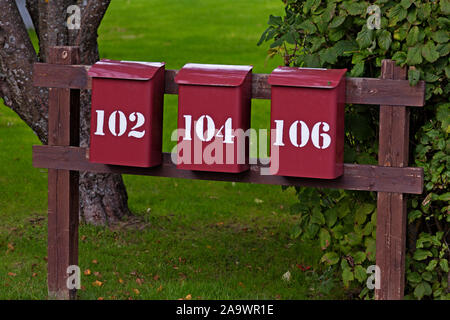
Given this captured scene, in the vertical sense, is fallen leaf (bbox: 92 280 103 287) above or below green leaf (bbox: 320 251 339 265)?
below

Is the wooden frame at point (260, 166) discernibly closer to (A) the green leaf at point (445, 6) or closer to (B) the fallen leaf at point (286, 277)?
(A) the green leaf at point (445, 6)

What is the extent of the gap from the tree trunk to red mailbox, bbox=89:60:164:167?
1.92 m

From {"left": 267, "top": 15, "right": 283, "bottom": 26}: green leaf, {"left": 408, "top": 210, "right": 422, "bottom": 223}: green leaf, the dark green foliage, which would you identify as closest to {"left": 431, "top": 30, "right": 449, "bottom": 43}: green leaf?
the dark green foliage

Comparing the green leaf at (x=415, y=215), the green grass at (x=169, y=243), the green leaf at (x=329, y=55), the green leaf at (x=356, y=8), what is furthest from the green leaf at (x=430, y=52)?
the green grass at (x=169, y=243)

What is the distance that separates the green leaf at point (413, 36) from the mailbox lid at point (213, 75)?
2.65 feet

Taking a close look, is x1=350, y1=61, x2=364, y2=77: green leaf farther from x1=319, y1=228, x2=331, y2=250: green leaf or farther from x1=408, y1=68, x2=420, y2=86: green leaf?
x1=319, y1=228, x2=331, y2=250: green leaf

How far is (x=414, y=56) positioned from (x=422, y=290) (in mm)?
1252

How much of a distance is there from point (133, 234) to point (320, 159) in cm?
266

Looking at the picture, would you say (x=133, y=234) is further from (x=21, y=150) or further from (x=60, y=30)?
(x=21, y=150)

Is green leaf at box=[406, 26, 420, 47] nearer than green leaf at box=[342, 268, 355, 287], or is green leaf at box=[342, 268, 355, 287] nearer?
green leaf at box=[406, 26, 420, 47]

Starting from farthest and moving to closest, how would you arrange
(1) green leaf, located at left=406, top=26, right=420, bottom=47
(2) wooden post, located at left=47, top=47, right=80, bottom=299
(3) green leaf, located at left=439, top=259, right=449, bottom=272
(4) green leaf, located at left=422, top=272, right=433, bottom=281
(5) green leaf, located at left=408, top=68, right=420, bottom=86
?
(2) wooden post, located at left=47, top=47, right=80, bottom=299 → (4) green leaf, located at left=422, top=272, right=433, bottom=281 → (3) green leaf, located at left=439, top=259, right=449, bottom=272 → (1) green leaf, located at left=406, top=26, right=420, bottom=47 → (5) green leaf, located at left=408, top=68, right=420, bottom=86

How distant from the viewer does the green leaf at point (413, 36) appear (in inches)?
157

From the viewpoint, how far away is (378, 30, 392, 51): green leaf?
406 cm

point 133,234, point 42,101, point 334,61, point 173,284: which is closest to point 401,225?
point 334,61
